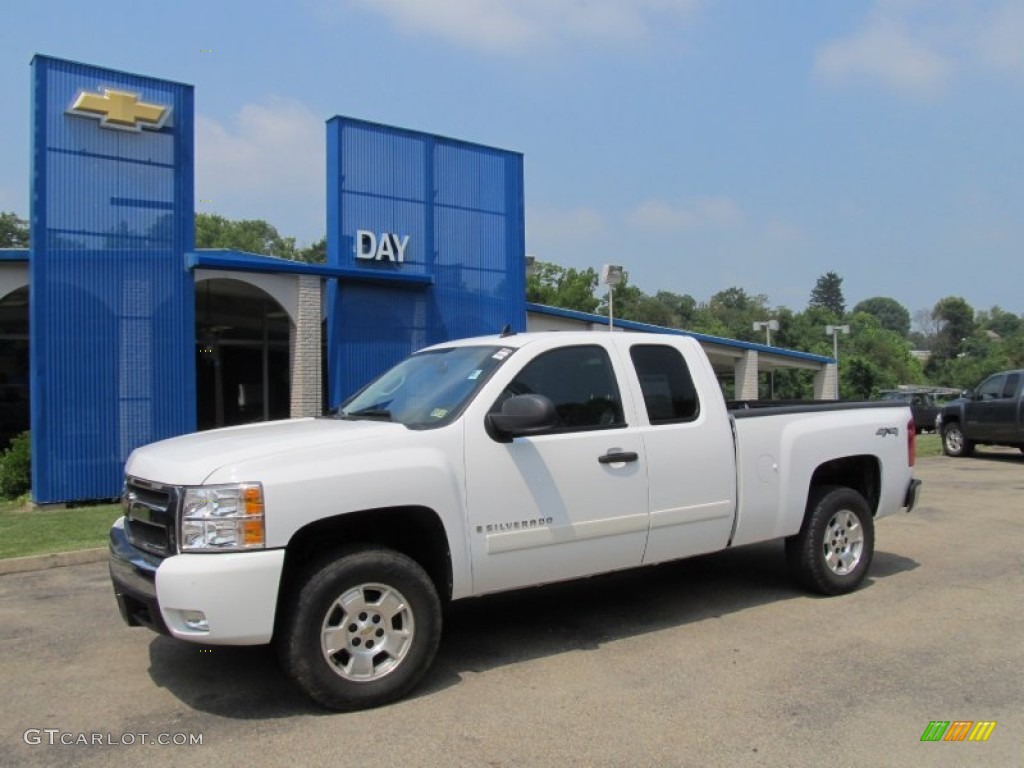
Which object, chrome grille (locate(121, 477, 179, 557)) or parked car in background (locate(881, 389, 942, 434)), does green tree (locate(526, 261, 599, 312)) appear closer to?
parked car in background (locate(881, 389, 942, 434))

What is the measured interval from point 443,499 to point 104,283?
10.1 metres

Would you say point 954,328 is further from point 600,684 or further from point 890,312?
point 600,684

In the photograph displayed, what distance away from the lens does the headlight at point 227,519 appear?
4004 mm

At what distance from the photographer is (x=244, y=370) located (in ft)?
67.7

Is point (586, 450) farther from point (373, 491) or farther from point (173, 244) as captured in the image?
point (173, 244)

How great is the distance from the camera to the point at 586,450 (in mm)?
5066

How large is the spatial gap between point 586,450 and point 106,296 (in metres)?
10.1

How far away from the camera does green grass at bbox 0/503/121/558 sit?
8492 millimetres

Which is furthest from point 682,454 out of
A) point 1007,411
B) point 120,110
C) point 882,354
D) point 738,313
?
point 738,313

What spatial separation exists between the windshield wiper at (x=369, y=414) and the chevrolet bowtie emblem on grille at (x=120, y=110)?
9.48m

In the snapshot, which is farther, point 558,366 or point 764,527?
point 764,527

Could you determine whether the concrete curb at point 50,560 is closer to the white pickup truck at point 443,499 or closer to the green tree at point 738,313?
the white pickup truck at point 443,499

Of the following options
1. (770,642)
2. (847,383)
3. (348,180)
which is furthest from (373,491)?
(847,383)

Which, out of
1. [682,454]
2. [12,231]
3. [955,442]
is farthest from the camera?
[12,231]
